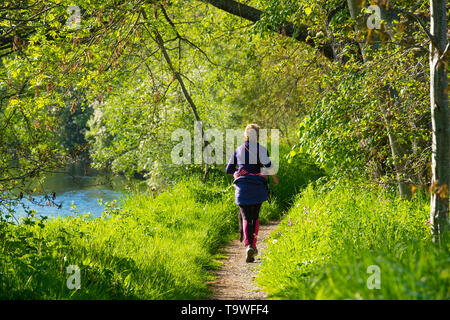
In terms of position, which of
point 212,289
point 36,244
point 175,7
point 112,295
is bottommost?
point 212,289

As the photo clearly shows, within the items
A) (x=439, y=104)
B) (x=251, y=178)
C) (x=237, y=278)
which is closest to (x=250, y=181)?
(x=251, y=178)

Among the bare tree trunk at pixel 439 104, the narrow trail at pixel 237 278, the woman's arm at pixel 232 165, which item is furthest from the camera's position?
the woman's arm at pixel 232 165

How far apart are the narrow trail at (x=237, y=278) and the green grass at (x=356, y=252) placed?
0.21 m

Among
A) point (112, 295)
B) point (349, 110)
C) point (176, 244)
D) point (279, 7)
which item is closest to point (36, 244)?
point (112, 295)

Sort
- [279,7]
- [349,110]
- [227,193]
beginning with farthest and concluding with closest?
[227,193], [279,7], [349,110]

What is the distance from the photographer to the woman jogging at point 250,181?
712cm

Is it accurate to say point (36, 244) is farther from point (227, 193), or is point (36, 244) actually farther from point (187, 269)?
point (227, 193)

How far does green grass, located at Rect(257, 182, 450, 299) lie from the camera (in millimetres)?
2930

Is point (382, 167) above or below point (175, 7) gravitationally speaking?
below

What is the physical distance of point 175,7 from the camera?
11.7 metres

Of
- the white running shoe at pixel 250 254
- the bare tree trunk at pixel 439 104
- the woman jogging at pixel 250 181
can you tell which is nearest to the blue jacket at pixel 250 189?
the woman jogging at pixel 250 181

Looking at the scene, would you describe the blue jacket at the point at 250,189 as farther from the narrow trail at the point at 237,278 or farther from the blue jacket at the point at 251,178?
the narrow trail at the point at 237,278

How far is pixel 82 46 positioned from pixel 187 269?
147 inches

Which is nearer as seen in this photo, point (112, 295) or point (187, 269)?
point (112, 295)
